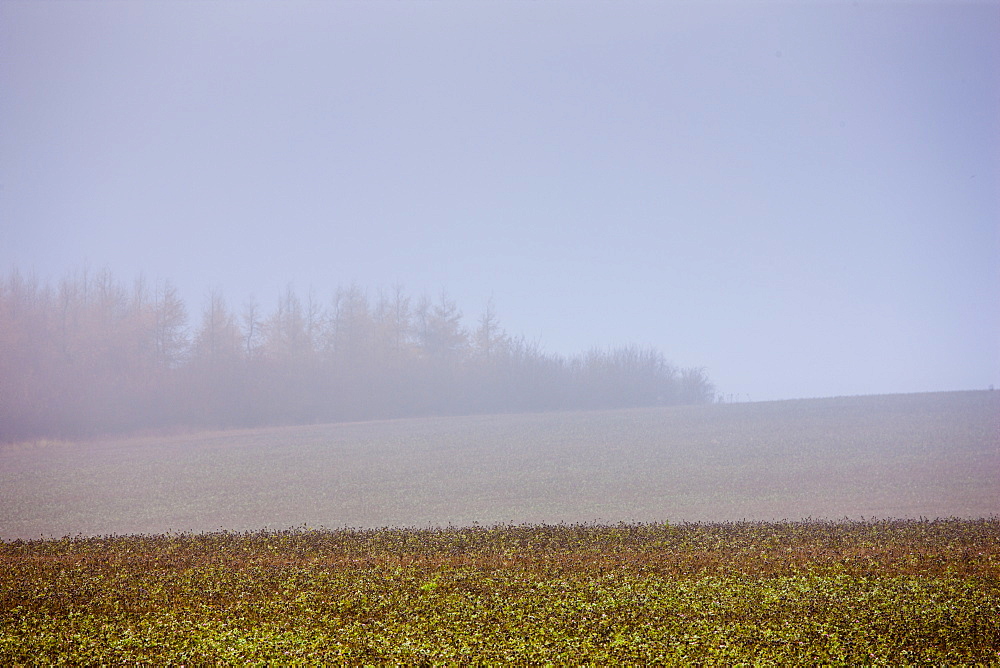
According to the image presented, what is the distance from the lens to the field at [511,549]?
8445 mm

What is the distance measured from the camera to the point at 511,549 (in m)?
13.0

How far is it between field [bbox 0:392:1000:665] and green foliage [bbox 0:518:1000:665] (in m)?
0.05

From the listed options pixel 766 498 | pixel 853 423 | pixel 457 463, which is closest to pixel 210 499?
pixel 457 463

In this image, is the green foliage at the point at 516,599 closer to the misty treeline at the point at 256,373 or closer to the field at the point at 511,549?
the field at the point at 511,549

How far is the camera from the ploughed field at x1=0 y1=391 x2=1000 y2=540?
62.9ft

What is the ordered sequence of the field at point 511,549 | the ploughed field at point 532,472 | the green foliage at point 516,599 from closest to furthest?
the green foliage at point 516,599, the field at point 511,549, the ploughed field at point 532,472

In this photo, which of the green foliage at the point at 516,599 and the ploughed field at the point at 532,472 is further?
the ploughed field at the point at 532,472

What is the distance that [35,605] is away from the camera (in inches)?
396

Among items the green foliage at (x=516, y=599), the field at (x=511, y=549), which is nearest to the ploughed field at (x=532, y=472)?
the field at (x=511, y=549)

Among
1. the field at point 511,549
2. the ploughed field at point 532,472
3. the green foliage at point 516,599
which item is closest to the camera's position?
the green foliage at point 516,599

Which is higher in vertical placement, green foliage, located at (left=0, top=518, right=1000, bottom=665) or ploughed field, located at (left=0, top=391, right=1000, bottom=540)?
ploughed field, located at (left=0, top=391, right=1000, bottom=540)

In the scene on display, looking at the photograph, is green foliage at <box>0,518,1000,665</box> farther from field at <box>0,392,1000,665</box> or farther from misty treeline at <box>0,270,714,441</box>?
misty treeline at <box>0,270,714,441</box>

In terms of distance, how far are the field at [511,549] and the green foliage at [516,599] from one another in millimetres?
48

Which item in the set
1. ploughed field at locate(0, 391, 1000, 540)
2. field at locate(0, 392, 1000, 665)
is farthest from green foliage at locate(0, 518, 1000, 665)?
ploughed field at locate(0, 391, 1000, 540)
